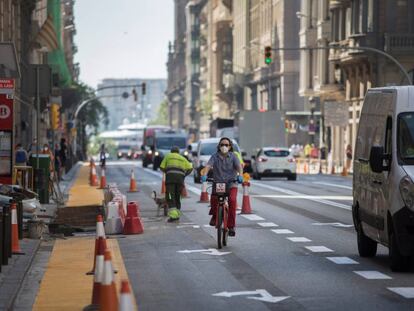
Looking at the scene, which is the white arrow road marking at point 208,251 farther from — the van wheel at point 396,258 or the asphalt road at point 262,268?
the van wheel at point 396,258

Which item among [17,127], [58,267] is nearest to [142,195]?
[17,127]

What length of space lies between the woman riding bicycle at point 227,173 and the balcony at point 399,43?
→ 186 ft

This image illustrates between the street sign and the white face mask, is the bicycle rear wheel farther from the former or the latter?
the street sign

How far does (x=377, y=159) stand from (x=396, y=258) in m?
1.16

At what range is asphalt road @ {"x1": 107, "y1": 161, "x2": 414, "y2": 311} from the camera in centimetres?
1498

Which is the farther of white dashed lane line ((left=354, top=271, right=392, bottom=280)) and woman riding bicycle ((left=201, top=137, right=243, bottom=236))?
woman riding bicycle ((left=201, top=137, right=243, bottom=236))

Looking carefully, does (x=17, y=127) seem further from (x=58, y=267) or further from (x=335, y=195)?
(x=58, y=267)

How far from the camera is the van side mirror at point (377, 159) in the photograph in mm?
17891

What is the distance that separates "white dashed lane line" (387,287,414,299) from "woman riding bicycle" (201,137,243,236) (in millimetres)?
6996

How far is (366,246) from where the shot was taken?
20109 millimetres

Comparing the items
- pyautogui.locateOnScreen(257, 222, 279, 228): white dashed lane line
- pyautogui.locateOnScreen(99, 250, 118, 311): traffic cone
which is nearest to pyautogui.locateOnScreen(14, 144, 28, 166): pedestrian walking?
pyautogui.locateOnScreen(257, 222, 279, 228): white dashed lane line

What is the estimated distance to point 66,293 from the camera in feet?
53.2

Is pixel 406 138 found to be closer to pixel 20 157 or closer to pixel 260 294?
pixel 260 294

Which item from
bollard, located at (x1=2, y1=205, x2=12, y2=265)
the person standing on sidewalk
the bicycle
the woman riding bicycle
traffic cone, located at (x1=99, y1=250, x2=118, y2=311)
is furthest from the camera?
the person standing on sidewalk
